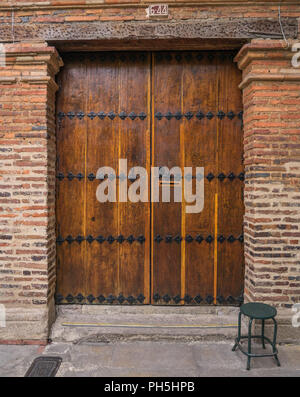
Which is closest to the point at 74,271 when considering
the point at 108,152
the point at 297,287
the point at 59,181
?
the point at 59,181

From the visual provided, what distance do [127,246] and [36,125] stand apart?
5.35ft

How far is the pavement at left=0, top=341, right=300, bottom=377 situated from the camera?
2695 mm

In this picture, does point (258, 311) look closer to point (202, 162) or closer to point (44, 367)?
point (202, 162)

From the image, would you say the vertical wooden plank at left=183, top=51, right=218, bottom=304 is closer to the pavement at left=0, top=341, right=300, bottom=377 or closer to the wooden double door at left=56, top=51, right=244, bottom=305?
the wooden double door at left=56, top=51, right=244, bottom=305

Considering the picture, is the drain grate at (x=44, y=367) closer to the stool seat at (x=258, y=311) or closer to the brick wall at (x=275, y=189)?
the stool seat at (x=258, y=311)

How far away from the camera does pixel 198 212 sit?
3430mm

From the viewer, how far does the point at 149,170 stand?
343 cm

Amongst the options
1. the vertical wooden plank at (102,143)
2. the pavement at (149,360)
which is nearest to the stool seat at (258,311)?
the pavement at (149,360)

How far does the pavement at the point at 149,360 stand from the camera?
8.84ft

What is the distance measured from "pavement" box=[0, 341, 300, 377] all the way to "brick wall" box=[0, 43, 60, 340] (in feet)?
1.43

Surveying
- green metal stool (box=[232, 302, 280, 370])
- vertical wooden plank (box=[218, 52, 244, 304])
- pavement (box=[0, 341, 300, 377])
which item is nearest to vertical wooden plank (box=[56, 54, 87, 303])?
pavement (box=[0, 341, 300, 377])

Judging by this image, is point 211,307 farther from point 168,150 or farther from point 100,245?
point 168,150

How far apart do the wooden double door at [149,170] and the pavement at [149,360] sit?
1.63 ft

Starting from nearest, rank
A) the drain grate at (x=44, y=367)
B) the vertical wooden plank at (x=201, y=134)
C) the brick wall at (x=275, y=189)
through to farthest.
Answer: the drain grate at (x=44, y=367) < the brick wall at (x=275, y=189) < the vertical wooden plank at (x=201, y=134)
